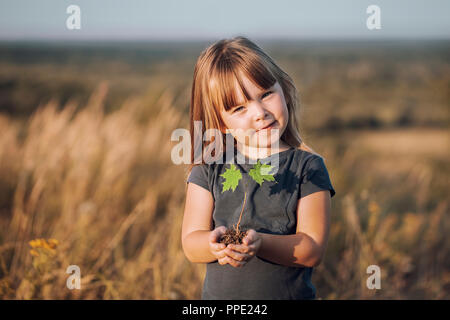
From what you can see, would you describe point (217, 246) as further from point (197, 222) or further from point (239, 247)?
point (197, 222)

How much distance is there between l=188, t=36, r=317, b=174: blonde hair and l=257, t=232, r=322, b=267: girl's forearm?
1.19 feet

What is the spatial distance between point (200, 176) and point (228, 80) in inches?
13.8

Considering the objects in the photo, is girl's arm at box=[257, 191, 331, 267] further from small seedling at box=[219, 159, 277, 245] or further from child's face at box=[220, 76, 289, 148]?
child's face at box=[220, 76, 289, 148]

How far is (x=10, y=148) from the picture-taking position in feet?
12.9

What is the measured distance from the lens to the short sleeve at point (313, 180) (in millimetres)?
1436

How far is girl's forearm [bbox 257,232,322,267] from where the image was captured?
4.33 ft

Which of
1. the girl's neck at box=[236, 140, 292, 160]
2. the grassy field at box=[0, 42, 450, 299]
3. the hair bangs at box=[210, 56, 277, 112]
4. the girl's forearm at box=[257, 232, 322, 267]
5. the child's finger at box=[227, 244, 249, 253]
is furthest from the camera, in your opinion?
the grassy field at box=[0, 42, 450, 299]

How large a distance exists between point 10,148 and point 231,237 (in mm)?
3365

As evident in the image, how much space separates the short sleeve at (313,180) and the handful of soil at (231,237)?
0.31 m

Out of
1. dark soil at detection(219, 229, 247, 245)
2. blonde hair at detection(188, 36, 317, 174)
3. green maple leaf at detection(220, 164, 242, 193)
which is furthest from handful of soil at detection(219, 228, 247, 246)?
blonde hair at detection(188, 36, 317, 174)

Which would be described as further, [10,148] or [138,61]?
[138,61]

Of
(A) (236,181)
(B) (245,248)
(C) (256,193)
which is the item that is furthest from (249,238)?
(C) (256,193)

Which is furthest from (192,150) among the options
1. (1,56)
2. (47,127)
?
(1,56)

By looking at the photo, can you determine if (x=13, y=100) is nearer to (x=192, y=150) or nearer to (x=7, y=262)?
(x=7, y=262)
